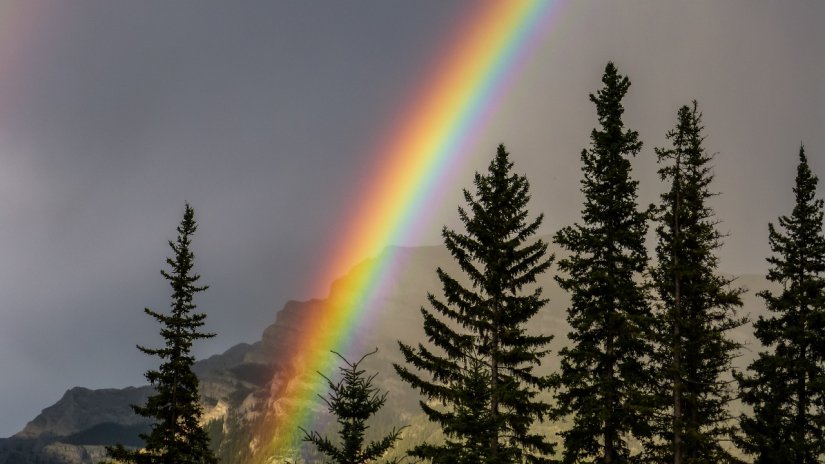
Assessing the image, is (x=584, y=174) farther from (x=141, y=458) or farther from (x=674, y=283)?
(x=141, y=458)

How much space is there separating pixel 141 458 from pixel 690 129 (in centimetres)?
3026

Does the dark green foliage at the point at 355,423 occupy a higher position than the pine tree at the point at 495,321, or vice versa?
the pine tree at the point at 495,321

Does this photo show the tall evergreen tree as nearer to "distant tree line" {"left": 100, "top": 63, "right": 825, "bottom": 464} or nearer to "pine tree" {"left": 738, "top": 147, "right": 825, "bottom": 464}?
"distant tree line" {"left": 100, "top": 63, "right": 825, "bottom": 464}

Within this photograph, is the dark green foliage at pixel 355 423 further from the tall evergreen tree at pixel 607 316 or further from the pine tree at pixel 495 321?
the tall evergreen tree at pixel 607 316

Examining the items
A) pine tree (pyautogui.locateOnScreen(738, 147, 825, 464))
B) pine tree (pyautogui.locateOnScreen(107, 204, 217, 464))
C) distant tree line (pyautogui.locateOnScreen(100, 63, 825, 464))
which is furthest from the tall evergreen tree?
pine tree (pyautogui.locateOnScreen(107, 204, 217, 464))

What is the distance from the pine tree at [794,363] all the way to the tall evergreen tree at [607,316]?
7.22 metres

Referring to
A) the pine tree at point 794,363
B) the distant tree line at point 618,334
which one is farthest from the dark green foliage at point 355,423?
the pine tree at point 794,363

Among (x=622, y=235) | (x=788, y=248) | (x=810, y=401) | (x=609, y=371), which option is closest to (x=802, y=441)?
(x=810, y=401)

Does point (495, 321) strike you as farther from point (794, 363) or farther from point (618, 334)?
point (794, 363)

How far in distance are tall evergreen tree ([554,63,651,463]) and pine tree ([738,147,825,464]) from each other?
7216 millimetres

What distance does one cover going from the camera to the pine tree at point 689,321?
23.3 m

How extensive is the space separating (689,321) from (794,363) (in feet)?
25.8

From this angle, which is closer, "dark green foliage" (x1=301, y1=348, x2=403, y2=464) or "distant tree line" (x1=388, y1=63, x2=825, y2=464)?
"dark green foliage" (x1=301, y1=348, x2=403, y2=464)

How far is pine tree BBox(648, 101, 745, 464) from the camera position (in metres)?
23.3
